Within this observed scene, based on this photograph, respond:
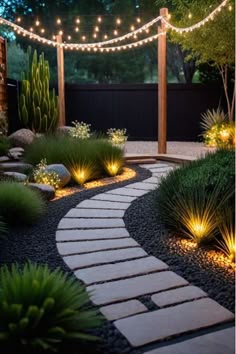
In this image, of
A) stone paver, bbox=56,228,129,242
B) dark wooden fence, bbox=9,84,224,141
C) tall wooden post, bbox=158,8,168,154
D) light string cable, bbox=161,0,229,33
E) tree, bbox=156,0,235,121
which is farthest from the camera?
dark wooden fence, bbox=9,84,224,141

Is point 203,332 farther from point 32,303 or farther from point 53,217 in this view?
point 53,217

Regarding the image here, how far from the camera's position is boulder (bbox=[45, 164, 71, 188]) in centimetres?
531

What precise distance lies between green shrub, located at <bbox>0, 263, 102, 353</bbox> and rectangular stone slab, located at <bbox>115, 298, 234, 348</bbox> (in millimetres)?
171

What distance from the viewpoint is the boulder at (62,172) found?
5.31 meters

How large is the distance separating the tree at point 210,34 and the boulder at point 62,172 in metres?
4.52

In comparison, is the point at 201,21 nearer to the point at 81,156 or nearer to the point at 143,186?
the point at 81,156

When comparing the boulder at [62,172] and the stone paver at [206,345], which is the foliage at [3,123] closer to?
the boulder at [62,172]

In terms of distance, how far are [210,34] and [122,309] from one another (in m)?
7.71

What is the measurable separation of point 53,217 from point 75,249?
0.97 m

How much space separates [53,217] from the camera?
13.2 feet

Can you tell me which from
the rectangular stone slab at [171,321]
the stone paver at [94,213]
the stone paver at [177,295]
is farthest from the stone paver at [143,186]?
the rectangular stone slab at [171,321]

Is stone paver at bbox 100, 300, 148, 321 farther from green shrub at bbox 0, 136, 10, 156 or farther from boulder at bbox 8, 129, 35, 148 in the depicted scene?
boulder at bbox 8, 129, 35, 148

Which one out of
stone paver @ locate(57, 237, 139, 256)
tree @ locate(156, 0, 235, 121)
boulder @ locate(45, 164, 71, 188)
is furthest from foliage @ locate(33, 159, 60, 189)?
tree @ locate(156, 0, 235, 121)

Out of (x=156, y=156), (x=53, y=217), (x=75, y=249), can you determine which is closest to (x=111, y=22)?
(x=156, y=156)
